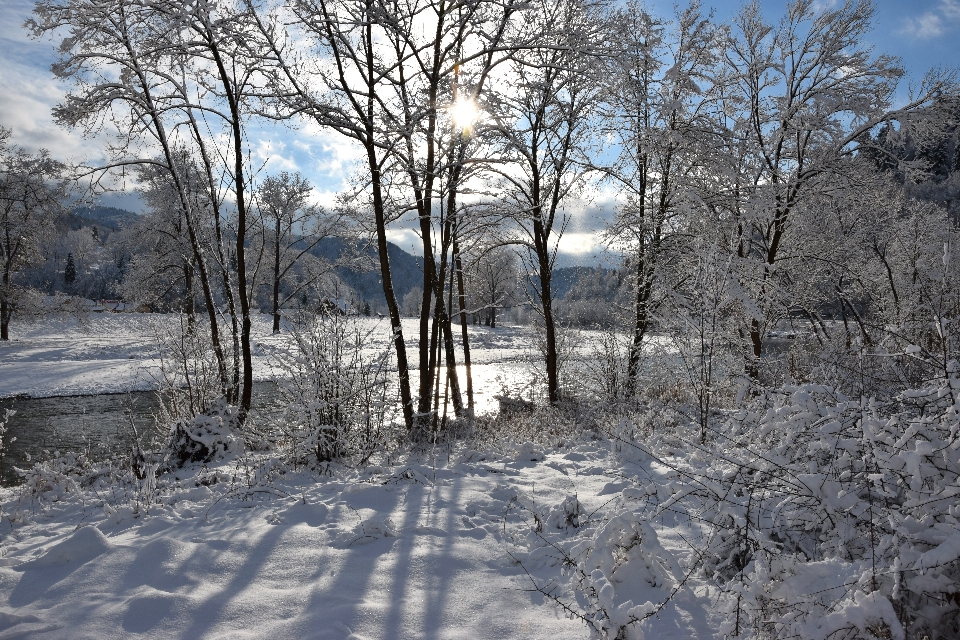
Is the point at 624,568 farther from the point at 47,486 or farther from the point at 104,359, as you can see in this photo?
the point at 104,359

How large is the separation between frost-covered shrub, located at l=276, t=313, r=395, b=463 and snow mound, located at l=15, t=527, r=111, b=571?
8.38 ft

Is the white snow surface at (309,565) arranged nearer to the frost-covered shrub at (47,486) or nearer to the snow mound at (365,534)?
the snow mound at (365,534)

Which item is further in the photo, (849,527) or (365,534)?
(365,534)

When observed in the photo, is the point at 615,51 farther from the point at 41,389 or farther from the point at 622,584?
the point at 41,389

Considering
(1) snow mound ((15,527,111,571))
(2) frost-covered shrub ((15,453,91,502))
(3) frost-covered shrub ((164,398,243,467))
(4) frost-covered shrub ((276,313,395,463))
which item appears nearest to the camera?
(1) snow mound ((15,527,111,571))

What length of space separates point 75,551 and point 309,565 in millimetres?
1659

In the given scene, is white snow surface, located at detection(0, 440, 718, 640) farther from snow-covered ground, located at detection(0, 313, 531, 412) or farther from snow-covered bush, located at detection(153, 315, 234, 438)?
snow-covered ground, located at detection(0, 313, 531, 412)

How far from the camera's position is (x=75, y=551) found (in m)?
3.37

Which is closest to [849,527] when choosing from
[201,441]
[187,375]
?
[201,441]

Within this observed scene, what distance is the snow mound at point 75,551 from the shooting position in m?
3.30

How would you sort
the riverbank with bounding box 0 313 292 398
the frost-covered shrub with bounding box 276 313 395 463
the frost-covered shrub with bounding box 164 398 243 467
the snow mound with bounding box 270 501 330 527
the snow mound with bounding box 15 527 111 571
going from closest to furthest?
the snow mound with bounding box 15 527 111 571 < the snow mound with bounding box 270 501 330 527 < the frost-covered shrub with bounding box 276 313 395 463 < the frost-covered shrub with bounding box 164 398 243 467 < the riverbank with bounding box 0 313 292 398

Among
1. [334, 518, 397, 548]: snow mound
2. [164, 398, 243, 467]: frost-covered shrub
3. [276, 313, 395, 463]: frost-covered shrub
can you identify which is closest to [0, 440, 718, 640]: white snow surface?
[334, 518, 397, 548]: snow mound

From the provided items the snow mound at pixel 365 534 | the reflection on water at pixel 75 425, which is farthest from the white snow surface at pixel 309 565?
the reflection on water at pixel 75 425

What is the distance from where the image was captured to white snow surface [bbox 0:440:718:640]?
2.59 meters
